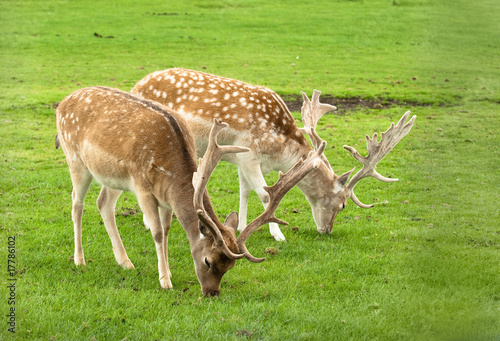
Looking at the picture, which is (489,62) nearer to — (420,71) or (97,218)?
(420,71)

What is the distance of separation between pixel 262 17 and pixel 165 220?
26.8 metres

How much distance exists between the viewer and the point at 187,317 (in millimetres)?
4977

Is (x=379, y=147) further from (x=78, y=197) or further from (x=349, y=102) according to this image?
(x=349, y=102)

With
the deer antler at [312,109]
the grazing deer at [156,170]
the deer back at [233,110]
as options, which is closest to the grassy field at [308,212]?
the grazing deer at [156,170]

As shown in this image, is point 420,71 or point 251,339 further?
point 251,339

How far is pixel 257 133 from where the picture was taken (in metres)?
7.72

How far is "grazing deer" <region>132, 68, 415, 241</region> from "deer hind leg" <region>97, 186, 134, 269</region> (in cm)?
160

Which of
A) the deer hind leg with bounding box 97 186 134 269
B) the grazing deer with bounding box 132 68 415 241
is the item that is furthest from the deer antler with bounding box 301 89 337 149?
the deer hind leg with bounding box 97 186 134 269

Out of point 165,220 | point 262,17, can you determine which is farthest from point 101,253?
point 262,17

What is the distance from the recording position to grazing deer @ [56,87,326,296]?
17.5 ft

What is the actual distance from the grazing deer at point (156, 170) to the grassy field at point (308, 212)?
444 millimetres

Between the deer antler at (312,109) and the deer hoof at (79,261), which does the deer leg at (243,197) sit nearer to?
the deer antler at (312,109)

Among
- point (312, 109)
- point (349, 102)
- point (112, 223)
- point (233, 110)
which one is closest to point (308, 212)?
point (312, 109)

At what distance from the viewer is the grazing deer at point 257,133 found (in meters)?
7.71
